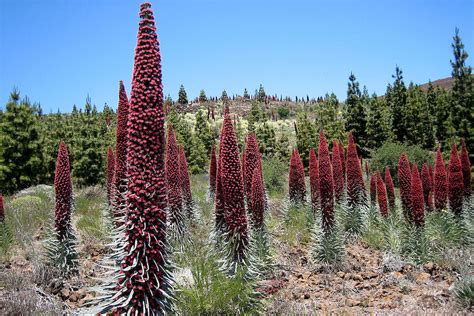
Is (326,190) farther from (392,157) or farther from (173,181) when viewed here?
(392,157)

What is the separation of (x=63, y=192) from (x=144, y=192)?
13.7ft

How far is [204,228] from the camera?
10.4 meters

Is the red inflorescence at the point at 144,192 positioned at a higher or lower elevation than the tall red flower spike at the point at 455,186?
higher

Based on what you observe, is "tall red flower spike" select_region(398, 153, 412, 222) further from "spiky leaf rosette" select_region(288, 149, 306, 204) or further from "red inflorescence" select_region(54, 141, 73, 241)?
"red inflorescence" select_region(54, 141, 73, 241)

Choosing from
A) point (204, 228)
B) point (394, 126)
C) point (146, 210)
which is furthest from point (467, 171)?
point (394, 126)

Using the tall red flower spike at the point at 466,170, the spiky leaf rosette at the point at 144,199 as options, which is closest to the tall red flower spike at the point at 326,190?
the tall red flower spike at the point at 466,170

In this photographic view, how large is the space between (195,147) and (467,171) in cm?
3130

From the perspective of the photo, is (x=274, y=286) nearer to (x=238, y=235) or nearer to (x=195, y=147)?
(x=238, y=235)

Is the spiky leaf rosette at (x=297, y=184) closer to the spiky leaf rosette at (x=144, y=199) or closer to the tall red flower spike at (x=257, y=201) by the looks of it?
the tall red flower spike at (x=257, y=201)

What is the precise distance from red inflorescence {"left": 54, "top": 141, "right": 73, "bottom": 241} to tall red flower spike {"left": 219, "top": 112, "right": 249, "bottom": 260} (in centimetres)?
309

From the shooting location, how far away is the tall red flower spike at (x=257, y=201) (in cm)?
614

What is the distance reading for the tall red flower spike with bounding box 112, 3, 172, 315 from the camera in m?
2.87

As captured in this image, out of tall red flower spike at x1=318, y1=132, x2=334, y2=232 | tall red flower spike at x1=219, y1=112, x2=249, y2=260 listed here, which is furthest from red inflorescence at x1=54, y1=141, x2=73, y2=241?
tall red flower spike at x1=318, y1=132, x2=334, y2=232

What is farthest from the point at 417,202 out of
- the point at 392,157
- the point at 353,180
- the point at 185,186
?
the point at 392,157
